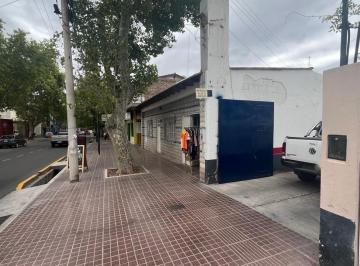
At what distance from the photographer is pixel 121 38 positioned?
7.59 m

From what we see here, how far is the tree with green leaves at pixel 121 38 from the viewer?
7.49 meters

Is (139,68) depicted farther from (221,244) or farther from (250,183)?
(221,244)

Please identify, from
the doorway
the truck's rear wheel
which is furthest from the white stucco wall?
the doorway

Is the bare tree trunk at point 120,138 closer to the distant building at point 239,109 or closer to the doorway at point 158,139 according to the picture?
the distant building at point 239,109

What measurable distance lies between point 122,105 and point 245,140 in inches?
171

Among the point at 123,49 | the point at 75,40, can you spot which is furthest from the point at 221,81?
the point at 75,40

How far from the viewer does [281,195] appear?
5.40m

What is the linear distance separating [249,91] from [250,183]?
2.69 metres

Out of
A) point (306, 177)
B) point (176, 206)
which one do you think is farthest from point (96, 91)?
point (306, 177)

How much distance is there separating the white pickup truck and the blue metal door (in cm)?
90

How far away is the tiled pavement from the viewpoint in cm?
306

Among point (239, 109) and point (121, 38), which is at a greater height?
point (121, 38)

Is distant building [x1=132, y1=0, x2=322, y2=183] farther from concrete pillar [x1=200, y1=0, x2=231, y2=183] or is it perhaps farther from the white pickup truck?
the white pickup truck

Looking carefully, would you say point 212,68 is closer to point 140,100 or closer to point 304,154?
point 304,154
